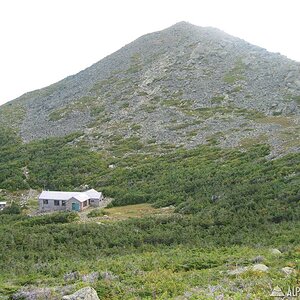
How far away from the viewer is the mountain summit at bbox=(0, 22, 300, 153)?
53.8 m

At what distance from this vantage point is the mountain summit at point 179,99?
177 ft

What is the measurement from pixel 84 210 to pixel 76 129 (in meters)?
30.9

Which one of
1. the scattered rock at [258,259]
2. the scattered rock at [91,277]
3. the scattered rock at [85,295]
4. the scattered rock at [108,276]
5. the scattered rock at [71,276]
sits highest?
the scattered rock at [85,295]

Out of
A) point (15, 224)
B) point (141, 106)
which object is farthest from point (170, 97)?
point (15, 224)

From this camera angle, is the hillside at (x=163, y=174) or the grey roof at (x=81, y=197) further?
the grey roof at (x=81, y=197)

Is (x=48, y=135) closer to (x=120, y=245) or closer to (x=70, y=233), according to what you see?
(x=70, y=233)

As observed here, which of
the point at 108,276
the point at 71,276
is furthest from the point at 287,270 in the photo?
the point at 71,276

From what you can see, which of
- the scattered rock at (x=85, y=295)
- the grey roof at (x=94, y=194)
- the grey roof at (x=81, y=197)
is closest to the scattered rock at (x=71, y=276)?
the scattered rock at (x=85, y=295)

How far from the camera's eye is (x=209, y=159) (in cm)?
4216

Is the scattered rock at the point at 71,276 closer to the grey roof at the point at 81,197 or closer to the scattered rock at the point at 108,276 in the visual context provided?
the scattered rock at the point at 108,276

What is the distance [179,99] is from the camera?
225 feet

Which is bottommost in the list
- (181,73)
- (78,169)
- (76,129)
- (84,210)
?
(84,210)

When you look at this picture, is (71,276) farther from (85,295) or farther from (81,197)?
(81,197)

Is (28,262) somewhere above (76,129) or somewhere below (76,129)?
below
